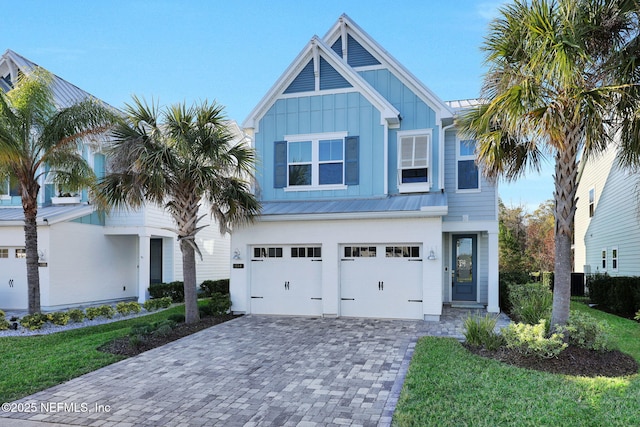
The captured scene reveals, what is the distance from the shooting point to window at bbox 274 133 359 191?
13.9 m

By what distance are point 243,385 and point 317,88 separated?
408 inches

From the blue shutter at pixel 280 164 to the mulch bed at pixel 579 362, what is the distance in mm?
8765

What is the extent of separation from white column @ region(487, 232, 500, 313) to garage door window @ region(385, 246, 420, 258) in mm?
2590

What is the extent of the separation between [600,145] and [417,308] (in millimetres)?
6207

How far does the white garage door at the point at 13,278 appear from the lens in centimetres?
1556

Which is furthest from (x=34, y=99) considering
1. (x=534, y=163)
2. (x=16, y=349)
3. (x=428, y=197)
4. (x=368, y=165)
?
(x=534, y=163)

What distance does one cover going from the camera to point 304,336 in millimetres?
10195

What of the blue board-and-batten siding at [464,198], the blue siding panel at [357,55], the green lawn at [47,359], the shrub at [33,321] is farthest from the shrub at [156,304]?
the blue siding panel at [357,55]

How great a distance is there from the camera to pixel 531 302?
10.2 metres

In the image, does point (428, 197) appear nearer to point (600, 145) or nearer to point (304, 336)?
point (600, 145)

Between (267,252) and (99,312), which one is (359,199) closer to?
(267,252)

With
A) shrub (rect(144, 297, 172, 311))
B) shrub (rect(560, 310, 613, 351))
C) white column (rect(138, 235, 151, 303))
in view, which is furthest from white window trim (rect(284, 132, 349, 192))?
shrub (rect(560, 310, 613, 351))

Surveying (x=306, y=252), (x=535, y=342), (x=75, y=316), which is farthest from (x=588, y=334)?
(x=75, y=316)

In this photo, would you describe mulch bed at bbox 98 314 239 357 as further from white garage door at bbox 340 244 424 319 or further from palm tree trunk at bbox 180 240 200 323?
white garage door at bbox 340 244 424 319
